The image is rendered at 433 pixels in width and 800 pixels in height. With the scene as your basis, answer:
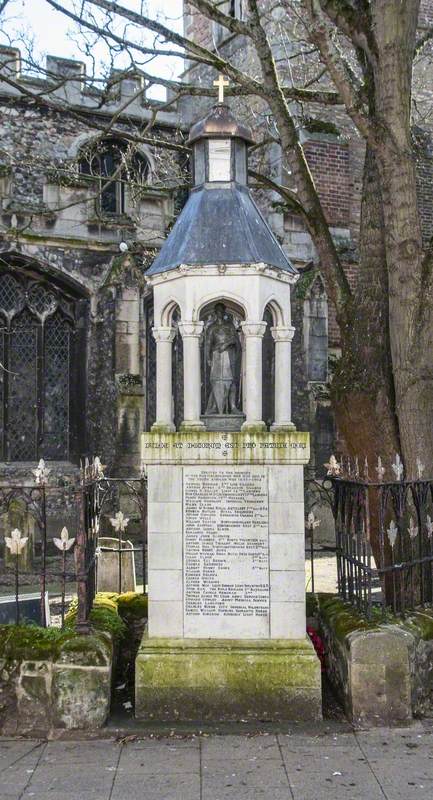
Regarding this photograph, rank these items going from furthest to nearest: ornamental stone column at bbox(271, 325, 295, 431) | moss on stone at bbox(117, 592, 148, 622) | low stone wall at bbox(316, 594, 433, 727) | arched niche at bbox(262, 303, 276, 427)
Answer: arched niche at bbox(262, 303, 276, 427), moss on stone at bbox(117, 592, 148, 622), ornamental stone column at bbox(271, 325, 295, 431), low stone wall at bbox(316, 594, 433, 727)

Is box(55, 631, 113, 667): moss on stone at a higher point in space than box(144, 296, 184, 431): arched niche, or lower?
lower

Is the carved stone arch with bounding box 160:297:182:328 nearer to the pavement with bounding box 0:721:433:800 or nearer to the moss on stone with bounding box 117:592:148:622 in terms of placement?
the moss on stone with bounding box 117:592:148:622

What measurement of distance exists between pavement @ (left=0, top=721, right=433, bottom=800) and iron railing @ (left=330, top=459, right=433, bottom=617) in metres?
1.10

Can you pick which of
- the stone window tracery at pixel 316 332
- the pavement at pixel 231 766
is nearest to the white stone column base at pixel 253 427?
the pavement at pixel 231 766

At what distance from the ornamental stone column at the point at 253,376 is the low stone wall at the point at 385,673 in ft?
5.60

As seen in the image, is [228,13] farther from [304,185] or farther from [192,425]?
[192,425]

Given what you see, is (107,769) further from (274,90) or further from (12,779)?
(274,90)

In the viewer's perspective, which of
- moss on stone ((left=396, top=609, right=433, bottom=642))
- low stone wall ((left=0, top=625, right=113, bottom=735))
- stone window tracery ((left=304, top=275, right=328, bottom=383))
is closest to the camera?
low stone wall ((left=0, top=625, right=113, bottom=735))

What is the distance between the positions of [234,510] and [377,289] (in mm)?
2779

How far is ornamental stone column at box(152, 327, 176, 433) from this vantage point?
633 centimetres

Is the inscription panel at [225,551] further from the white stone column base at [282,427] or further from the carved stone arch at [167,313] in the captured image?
the carved stone arch at [167,313]

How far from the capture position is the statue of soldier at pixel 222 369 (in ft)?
21.3

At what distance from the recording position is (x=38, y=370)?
15742 mm

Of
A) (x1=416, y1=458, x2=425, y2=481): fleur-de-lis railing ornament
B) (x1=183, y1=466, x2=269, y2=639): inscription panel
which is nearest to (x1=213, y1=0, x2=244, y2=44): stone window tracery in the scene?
(x1=416, y1=458, x2=425, y2=481): fleur-de-lis railing ornament
